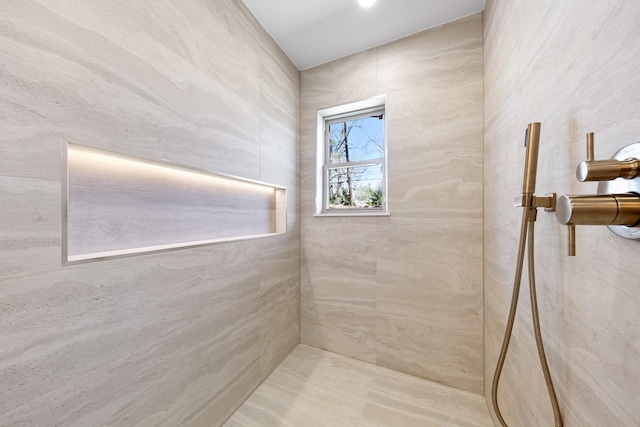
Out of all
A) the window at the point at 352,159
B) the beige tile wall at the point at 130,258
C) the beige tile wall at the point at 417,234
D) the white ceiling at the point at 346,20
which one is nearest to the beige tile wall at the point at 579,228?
the beige tile wall at the point at 417,234

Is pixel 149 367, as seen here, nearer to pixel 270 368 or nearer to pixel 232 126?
pixel 270 368

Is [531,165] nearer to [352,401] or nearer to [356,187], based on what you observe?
[356,187]

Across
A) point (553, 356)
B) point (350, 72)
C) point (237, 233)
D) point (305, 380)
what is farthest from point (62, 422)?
point (350, 72)

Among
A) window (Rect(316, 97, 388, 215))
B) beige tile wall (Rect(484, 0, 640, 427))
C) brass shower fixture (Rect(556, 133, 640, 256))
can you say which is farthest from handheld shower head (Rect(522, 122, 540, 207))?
window (Rect(316, 97, 388, 215))

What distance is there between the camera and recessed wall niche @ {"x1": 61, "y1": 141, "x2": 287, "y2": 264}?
2.47ft

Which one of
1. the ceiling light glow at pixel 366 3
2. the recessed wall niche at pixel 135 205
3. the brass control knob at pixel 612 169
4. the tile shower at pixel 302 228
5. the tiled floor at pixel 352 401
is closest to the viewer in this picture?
the brass control knob at pixel 612 169

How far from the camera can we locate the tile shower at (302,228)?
58cm

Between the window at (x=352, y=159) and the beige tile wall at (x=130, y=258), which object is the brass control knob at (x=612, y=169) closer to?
the beige tile wall at (x=130, y=258)

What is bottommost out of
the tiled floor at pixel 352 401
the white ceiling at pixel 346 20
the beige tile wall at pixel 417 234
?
the tiled floor at pixel 352 401

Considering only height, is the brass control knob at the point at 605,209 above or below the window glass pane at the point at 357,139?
below

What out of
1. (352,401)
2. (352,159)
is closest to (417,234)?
(352,159)

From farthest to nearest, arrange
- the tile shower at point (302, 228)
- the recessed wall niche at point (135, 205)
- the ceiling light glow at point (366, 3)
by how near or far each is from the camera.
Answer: the ceiling light glow at point (366, 3)
the recessed wall niche at point (135, 205)
the tile shower at point (302, 228)

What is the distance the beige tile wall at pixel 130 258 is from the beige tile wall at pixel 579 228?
1.33m

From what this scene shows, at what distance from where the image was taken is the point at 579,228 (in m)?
0.59
